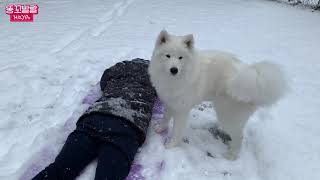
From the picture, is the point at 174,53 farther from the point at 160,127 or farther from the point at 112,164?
the point at 112,164

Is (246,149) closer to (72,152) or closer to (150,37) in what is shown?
(72,152)

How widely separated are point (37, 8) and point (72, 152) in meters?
5.83

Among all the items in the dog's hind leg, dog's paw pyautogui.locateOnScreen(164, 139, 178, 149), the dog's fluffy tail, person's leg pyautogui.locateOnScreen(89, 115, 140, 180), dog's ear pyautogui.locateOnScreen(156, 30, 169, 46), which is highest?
dog's ear pyautogui.locateOnScreen(156, 30, 169, 46)

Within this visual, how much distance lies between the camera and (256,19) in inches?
292

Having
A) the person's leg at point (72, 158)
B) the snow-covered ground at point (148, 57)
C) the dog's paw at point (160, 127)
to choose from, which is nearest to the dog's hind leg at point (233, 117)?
the snow-covered ground at point (148, 57)

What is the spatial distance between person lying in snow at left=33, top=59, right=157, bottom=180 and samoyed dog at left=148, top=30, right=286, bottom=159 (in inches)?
12.7

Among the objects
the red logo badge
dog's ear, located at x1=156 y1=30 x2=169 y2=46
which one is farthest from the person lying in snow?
the red logo badge

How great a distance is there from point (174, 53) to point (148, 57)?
2.26 m

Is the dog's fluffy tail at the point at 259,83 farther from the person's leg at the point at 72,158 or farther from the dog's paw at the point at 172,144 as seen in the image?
the person's leg at the point at 72,158

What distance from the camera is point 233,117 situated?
9.64ft

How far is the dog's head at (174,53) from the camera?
2.77 metres

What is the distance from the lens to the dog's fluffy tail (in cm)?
264

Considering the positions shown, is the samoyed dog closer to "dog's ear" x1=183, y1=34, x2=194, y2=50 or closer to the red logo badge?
"dog's ear" x1=183, y1=34, x2=194, y2=50

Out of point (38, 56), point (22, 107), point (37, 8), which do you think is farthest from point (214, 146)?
point (37, 8)
